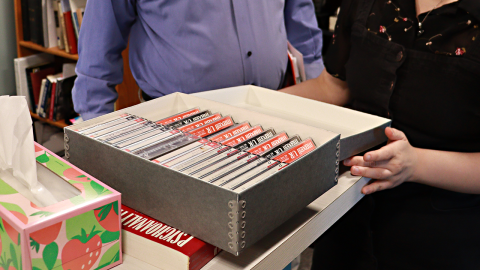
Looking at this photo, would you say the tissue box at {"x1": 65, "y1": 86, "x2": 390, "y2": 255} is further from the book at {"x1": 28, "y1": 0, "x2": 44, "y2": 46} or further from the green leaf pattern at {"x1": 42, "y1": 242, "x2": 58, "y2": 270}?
the book at {"x1": 28, "y1": 0, "x2": 44, "y2": 46}

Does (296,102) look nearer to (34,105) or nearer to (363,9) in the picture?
(363,9)

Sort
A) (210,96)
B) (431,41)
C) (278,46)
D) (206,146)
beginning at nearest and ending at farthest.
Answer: (206,146) → (431,41) → (210,96) → (278,46)

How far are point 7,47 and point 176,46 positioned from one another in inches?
94.2

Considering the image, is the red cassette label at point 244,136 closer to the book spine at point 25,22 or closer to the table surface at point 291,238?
the table surface at point 291,238

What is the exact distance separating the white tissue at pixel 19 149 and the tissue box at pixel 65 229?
2 centimetres

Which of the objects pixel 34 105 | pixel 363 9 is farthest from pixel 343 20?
pixel 34 105

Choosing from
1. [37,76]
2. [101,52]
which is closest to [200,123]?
[101,52]

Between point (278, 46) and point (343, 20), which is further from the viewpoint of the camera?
point (278, 46)

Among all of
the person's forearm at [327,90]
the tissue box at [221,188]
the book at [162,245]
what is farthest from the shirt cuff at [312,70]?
the book at [162,245]

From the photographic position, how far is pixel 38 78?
10.2 ft

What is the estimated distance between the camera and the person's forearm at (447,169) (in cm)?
101

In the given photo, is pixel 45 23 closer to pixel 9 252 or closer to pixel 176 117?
pixel 176 117

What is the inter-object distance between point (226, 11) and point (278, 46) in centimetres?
28

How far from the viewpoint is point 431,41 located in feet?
3.43
